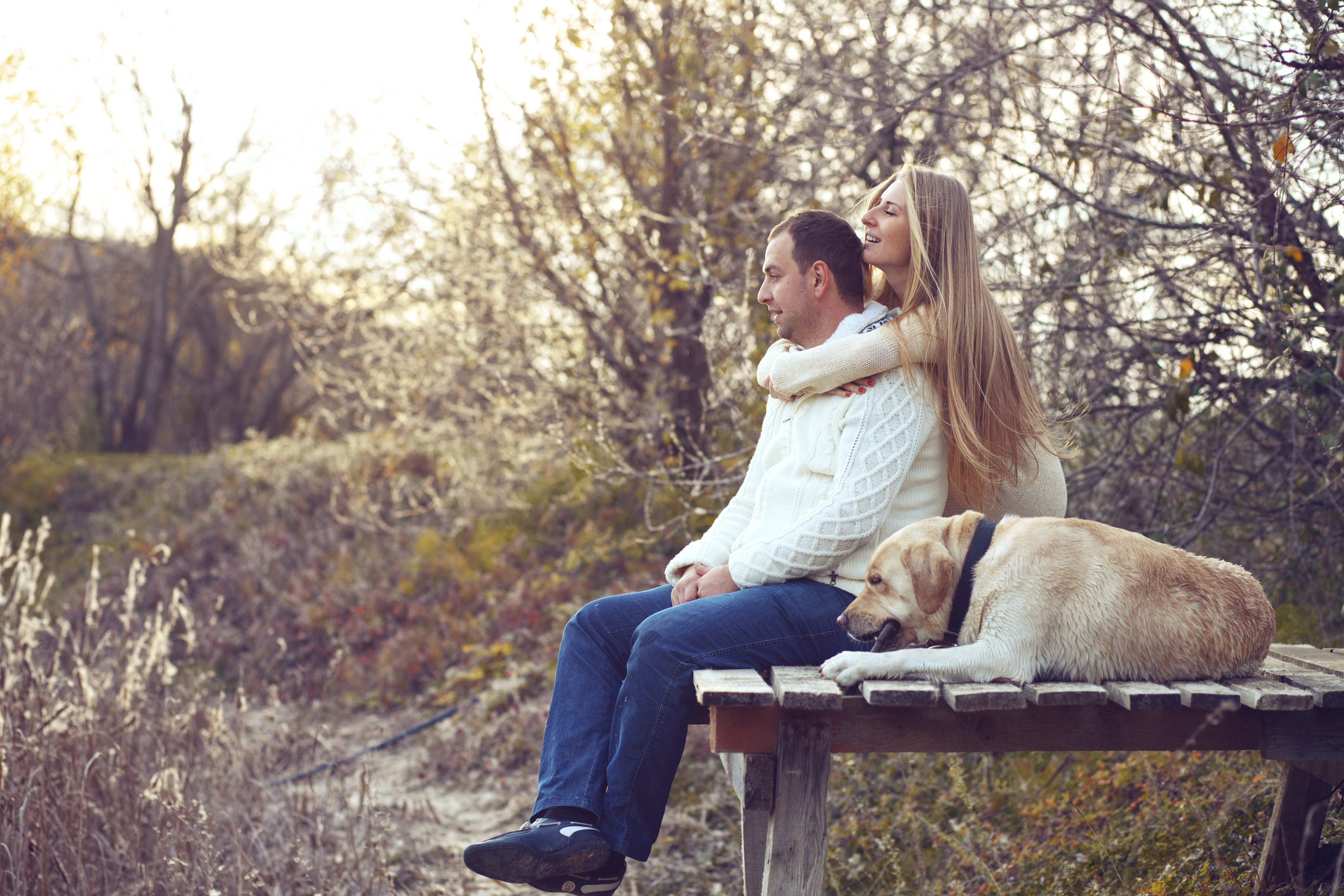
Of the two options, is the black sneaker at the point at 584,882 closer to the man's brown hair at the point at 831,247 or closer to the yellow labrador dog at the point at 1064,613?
the yellow labrador dog at the point at 1064,613

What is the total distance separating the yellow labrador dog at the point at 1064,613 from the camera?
220 cm

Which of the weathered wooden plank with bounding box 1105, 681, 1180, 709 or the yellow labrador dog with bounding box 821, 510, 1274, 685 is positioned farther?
the yellow labrador dog with bounding box 821, 510, 1274, 685

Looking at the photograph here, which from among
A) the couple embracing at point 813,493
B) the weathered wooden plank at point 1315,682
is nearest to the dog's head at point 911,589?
the couple embracing at point 813,493

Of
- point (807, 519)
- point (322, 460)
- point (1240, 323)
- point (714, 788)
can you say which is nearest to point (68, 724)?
point (714, 788)

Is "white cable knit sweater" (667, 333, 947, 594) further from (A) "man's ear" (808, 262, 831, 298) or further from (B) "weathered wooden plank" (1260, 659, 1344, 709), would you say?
(B) "weathered wooden plank" (1260, 659, 1344, 709)

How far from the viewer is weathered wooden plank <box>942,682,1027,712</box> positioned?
1921 mm

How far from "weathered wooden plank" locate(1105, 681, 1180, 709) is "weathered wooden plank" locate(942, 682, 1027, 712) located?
206 mm

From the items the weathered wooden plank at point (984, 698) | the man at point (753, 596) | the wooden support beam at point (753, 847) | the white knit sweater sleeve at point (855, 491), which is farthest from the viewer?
the wooden support beam at point (753, 847)

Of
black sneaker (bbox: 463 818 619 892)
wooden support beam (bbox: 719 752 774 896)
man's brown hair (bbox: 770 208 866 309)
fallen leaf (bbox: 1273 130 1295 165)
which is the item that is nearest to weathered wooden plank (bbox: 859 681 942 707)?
wooden support beam (bbox: 719 752 774 896)

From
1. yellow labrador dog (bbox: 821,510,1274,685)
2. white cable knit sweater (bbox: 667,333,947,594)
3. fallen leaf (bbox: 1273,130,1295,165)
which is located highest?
fallen leaf (bbox: 1273,130,1295,165)

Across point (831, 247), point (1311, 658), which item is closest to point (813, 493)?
point (831, 247)

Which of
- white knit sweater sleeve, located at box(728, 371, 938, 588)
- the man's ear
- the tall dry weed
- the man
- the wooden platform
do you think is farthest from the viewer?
the tall dry weed

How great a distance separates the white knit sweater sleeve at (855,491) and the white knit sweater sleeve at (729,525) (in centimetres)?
34

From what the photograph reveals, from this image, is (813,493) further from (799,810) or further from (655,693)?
(799,810)
